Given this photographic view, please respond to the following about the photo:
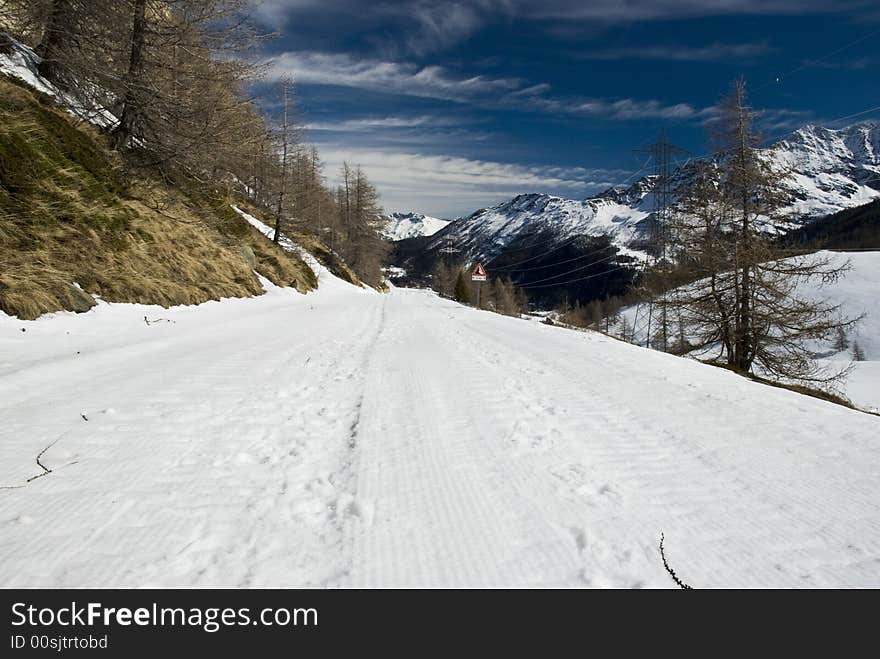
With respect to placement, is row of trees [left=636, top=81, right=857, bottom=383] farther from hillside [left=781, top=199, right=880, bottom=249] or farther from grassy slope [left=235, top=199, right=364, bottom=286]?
hillside [left=781, top=199, right=880, bottom=249]

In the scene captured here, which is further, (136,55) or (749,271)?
(749,271)

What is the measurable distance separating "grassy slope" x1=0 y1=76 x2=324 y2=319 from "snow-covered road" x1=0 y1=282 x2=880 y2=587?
2.34 m

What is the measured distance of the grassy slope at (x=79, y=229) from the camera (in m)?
7.05

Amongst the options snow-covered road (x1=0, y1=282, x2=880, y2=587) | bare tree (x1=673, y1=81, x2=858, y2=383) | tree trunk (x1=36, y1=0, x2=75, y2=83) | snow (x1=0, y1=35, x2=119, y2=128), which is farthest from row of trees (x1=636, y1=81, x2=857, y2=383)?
snow (x1=0, y1=35, x2=119, y2=128)

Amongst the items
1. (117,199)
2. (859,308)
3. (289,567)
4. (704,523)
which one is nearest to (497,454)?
(704,523)

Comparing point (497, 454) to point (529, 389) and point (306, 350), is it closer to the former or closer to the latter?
point (529, 389)

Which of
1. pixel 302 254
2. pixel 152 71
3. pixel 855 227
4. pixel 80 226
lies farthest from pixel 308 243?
pixel 855 227

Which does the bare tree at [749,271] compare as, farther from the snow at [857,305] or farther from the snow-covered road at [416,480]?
the snow at [857,305]

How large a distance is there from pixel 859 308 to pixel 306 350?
93946 mm

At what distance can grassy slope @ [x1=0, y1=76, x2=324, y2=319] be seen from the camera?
23.1ft

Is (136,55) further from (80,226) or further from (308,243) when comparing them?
(308,243)

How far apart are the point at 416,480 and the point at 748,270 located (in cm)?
1440

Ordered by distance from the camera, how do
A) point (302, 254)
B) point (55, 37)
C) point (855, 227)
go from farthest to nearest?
1. point (855, 227)
2. point (302, 254)
3. point (55, 37)

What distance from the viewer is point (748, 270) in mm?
12984
